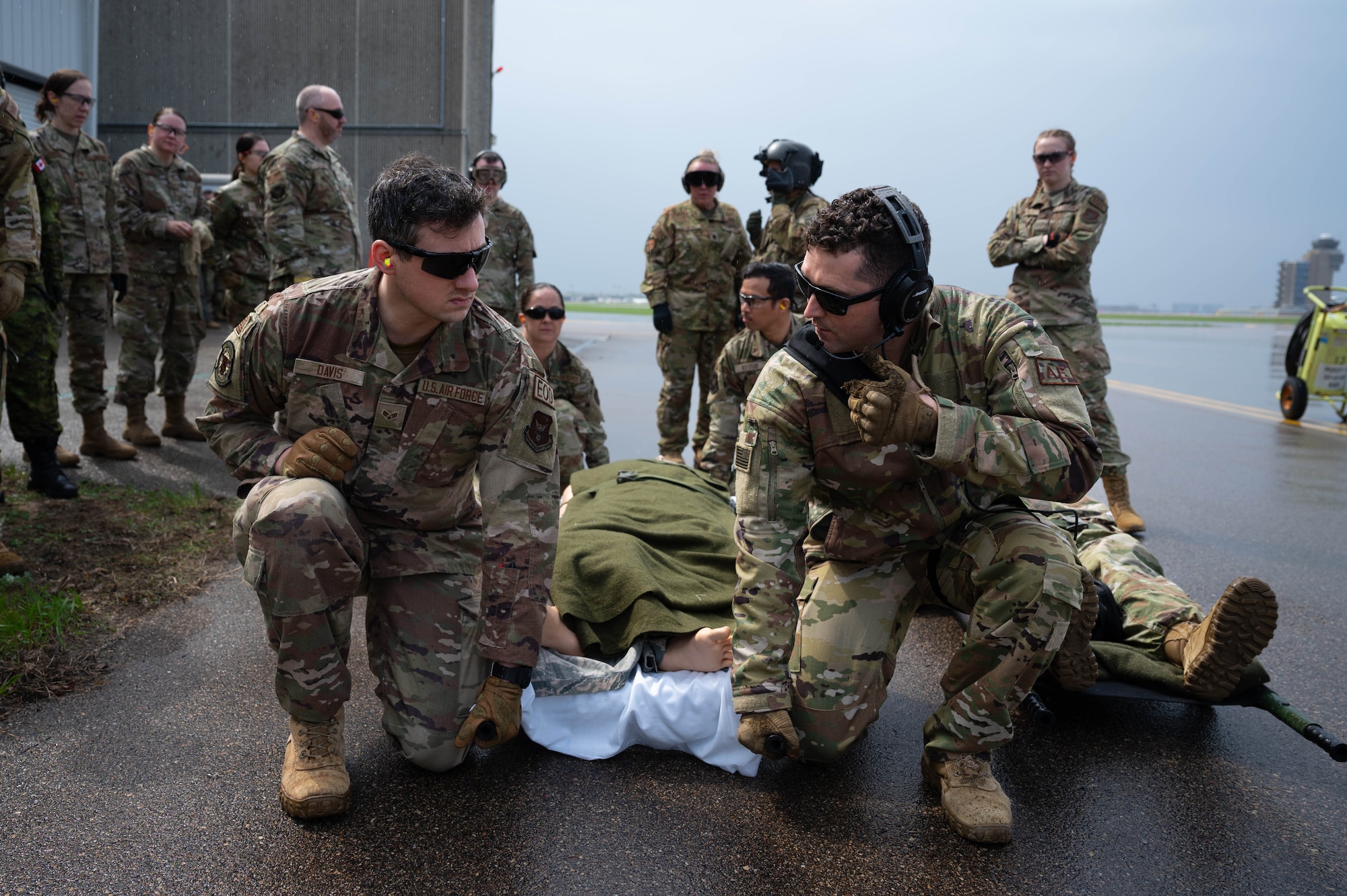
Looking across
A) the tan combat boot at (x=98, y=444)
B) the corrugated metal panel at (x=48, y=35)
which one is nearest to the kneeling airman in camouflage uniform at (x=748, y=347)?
the tan combat boot at (x=98, y=444)

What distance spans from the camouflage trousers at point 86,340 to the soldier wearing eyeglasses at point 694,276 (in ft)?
12.3

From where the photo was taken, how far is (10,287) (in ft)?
12.6

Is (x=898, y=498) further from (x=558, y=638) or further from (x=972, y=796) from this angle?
(x=558, y=638)

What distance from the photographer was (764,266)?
511 cm

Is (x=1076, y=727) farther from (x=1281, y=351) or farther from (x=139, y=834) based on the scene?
(x=1281, y=351)

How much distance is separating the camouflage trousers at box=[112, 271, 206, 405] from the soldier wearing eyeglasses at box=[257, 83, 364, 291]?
106 cm

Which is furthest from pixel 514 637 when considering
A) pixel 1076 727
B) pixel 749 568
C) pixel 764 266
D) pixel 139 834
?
pixel 764 266

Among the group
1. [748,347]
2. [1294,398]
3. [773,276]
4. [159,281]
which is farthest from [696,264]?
[1294,398]

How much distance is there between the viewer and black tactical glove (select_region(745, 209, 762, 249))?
8.24 metres

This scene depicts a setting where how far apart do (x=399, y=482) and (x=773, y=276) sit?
2981 mm

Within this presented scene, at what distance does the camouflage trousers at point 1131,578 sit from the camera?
3.09 m

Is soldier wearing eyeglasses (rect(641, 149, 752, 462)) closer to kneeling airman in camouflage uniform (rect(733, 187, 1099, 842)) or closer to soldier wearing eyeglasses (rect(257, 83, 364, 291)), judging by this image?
soldier wearing eyeglasses (rect(257, 83, 364, 291))

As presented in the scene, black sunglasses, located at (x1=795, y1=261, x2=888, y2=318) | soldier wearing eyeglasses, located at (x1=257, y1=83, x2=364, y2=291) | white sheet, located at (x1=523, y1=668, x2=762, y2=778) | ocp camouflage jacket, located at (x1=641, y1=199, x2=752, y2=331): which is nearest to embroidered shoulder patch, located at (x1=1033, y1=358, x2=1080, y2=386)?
black sunglasses, located at (x1=795, y1=261, x2=888, y2=318)

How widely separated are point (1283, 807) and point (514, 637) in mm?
2064
